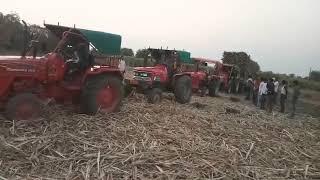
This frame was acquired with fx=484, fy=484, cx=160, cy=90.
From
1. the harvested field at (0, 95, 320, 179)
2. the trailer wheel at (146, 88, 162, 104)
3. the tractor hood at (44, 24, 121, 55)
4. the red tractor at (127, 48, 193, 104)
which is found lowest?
the harvested field at (0, 95, 320, 179)

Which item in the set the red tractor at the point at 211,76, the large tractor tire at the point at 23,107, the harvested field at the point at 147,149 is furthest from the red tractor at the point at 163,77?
the large tractor tire at the point at 23,107

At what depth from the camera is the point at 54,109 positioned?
10.8m

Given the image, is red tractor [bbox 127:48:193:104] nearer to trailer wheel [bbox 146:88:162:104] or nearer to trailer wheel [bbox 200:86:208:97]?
trailer wheel [bbox 146:88:162:104]

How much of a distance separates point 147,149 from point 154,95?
6.91 meters

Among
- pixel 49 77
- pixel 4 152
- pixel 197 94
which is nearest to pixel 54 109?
pixel 49 77

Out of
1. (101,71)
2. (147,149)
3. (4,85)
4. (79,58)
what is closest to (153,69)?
(101,71)

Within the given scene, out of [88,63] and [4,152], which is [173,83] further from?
[4,152]

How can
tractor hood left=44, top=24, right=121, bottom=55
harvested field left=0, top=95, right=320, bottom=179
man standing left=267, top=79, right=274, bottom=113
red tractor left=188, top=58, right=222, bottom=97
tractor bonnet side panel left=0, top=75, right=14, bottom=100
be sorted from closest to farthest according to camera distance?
harvested field left=0, top=95, right=320, bottom=179
tractor bonnet side panel left=0, top=75, right=14, bottom=100
tractor hood left=44, top=24, right=121, bottom=55
man standing left=267, top=79, right=274, bottom=113
red tractor left=188, top=58, right=222, bottom=97

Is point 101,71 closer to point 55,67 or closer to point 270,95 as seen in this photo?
point 55,67

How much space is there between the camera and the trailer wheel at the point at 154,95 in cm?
1490

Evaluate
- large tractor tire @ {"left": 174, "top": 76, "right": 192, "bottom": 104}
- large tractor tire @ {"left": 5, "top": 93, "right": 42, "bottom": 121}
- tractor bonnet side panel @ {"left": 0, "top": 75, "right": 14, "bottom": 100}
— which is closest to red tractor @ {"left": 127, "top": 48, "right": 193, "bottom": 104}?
large tractor tire @ {"left": 174, "top": 76, "right": 192, "bottom": 104}

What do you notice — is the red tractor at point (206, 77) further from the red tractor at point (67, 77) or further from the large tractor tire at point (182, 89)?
the red tractor at point (67, 77)

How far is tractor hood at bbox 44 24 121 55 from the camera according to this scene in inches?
426

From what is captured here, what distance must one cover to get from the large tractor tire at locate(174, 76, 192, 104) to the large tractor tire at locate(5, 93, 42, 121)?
296 inches
